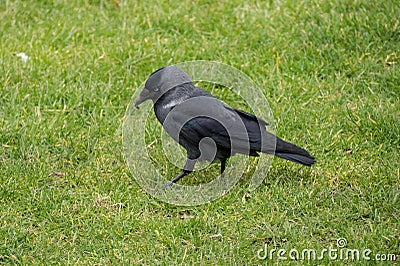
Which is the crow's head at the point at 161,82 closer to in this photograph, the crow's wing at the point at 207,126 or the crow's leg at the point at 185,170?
the crow's wing at the point at 207,126

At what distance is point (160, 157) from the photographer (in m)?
5.32

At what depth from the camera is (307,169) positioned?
16.3 ft

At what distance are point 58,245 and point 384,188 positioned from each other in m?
2.43

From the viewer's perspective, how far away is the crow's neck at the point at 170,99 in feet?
15.8

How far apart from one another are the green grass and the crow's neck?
0.64 meters

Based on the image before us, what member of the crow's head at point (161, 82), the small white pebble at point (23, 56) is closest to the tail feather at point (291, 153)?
the crow's head at point (161, 82)

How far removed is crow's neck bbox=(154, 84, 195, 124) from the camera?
4.81 metres

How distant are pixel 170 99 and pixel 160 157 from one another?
2.27 ft

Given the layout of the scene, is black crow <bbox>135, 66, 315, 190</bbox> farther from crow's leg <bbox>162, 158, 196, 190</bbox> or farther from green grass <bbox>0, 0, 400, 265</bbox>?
green grass <bbox>0, 0, 400, 265</bbox>

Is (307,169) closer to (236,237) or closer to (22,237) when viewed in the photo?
(236,237)

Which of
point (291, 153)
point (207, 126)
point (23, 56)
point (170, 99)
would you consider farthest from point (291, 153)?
point (23, 56)

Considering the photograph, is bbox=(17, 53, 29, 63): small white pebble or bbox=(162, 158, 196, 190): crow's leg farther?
bbox=(17, 53, 29, 63): small white pebble

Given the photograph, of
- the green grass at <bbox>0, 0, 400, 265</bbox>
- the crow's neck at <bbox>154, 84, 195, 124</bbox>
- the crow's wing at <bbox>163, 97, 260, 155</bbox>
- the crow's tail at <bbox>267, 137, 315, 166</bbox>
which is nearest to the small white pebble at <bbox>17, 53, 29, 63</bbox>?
the green grass at <bbox>0, 0, 400, 265</bbox>

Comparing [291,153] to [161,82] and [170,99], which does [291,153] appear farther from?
[161,82]
